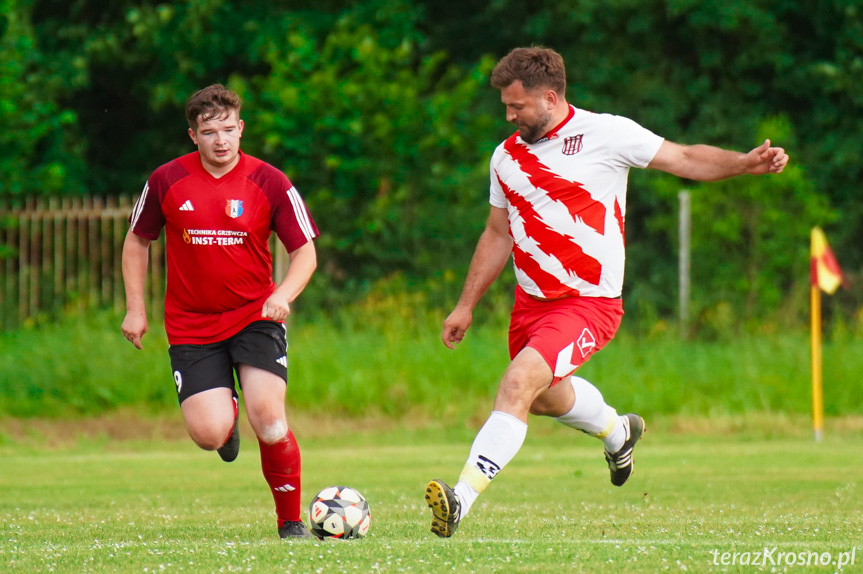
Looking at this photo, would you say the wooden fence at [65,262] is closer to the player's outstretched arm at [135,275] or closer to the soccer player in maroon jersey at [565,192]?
the player's outstretched arm at [135,275]

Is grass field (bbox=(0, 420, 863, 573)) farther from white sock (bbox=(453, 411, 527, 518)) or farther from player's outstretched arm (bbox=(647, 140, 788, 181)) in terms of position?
player's outstretched arm (bbox=(647, 140, 788, 181))

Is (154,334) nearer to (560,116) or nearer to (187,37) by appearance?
(187,37)

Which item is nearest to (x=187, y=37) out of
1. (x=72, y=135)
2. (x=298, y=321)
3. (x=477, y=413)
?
(x=72, y=135)

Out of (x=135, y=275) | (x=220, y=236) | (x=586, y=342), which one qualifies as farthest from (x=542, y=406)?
(x=135, y=275)

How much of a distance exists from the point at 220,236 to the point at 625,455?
279 centimetres

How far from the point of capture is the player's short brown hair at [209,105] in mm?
6605

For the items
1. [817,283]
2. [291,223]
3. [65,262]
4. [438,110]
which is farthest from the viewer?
[438,110]

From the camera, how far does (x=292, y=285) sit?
6516 mm

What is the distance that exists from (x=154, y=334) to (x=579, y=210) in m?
→ 11.5

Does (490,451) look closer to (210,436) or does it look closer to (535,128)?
(210,436)

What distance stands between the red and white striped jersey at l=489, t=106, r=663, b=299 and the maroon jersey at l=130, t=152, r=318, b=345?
1.18 metres

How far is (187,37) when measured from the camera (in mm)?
22734

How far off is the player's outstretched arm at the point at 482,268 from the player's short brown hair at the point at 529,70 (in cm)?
76

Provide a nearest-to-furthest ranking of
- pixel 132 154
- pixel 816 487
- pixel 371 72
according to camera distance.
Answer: pixel 816 487, pixel 371 72, pixel 132 154
